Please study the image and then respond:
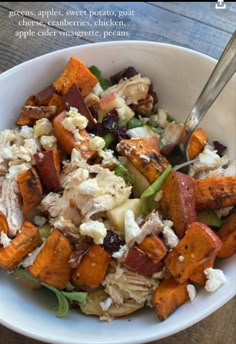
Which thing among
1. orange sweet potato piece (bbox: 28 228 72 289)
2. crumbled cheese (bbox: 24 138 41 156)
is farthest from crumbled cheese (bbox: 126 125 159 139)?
orange sweet potato piece (bbox: 28 228 72 289)

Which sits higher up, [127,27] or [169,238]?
[127,27]

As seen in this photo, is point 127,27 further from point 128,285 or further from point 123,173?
point 128,285

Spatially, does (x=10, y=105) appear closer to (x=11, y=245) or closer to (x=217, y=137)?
(x=11, y=245)

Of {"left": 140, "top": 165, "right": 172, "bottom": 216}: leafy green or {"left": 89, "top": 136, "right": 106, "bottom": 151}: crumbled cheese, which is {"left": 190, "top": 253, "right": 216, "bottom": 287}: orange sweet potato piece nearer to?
{"left": 140, "top": 165, "right": 172, "bottom": 216}: leafy green

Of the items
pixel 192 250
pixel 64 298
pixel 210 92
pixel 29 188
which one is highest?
pixel 210 92

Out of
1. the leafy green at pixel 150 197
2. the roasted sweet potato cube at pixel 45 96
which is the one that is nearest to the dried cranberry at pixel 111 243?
the leafy green at pixel 150 197

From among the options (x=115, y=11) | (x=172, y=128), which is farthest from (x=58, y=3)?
(x=172, y=128)

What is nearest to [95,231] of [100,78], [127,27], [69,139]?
[69,139]
